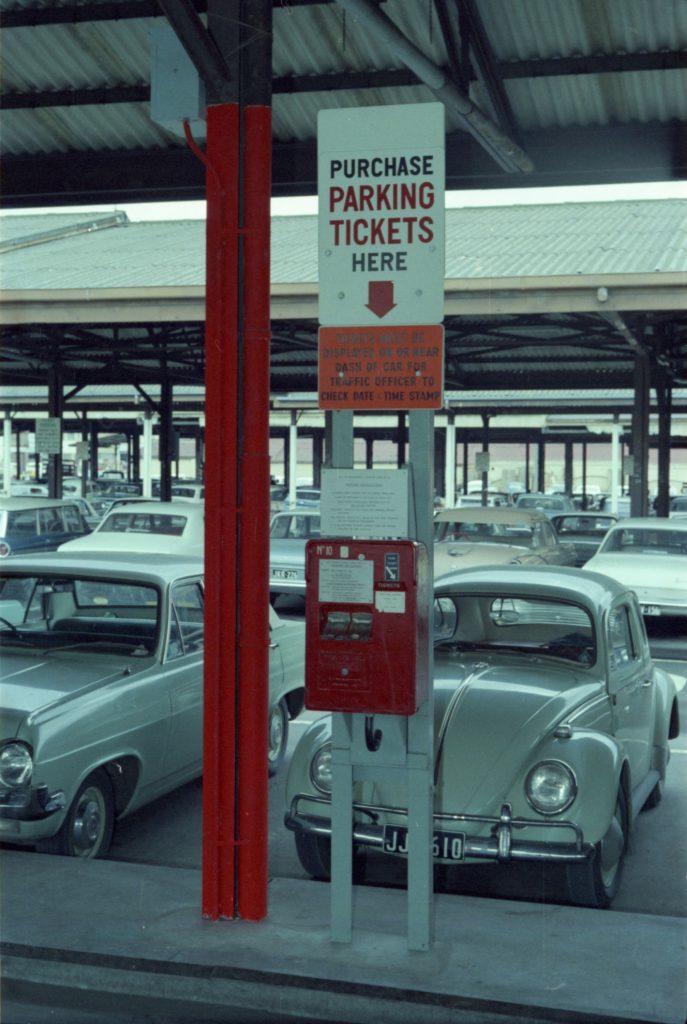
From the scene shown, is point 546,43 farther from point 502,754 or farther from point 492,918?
point 492,918

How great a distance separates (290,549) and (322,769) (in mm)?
10494

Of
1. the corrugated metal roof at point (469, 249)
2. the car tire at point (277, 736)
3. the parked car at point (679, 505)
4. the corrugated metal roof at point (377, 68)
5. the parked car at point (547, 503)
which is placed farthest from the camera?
the parked car at point (679, 505)

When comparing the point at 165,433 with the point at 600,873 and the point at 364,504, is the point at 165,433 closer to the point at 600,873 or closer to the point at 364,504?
the point at 600,873

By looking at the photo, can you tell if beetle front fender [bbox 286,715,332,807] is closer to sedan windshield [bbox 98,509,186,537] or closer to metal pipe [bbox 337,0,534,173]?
metal pipe [bbox 337,0,534,173]

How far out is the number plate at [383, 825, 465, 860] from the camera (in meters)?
4.97

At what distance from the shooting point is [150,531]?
15.4m

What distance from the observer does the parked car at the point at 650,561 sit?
13.4 meters

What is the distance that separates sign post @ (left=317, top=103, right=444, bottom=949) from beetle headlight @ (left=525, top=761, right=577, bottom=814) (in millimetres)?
774

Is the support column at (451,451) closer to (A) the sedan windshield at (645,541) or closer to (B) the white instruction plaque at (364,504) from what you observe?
(A) the sedan windshield at (645,541)

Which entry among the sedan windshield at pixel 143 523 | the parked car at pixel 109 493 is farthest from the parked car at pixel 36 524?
the parked car at pixel 109 493

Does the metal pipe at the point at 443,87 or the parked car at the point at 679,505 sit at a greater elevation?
the metal pipe at the point at 443,87

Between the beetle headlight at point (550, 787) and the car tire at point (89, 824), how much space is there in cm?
217

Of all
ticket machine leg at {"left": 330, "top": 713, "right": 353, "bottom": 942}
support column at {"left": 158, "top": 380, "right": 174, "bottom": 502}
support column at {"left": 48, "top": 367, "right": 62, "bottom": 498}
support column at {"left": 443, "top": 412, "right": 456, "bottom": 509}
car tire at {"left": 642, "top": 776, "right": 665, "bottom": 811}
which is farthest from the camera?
support column at {"left": 443, "top": 412, "right": 456, "bottom": 509}

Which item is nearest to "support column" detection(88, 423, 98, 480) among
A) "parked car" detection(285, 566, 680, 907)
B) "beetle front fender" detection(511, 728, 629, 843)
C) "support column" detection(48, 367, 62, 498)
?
"support column" detection(48, 367, 62, 498)
